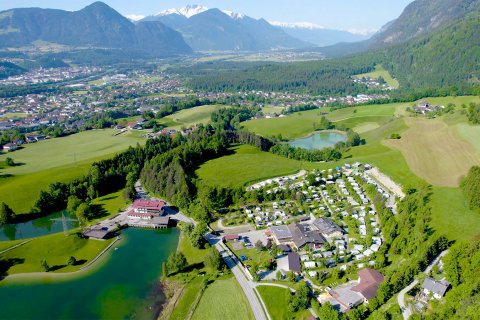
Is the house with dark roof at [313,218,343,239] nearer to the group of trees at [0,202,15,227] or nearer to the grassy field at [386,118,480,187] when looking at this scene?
the grassy field at [386,118,480,187]

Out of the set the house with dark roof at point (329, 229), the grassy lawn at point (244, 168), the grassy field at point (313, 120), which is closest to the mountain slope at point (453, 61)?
the grassy field at point (313, 120)

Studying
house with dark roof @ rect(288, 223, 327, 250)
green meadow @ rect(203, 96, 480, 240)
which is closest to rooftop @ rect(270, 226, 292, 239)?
house with dark roof @ rect(288, 223, 327, 250)

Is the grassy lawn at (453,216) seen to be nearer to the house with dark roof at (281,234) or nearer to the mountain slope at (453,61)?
the house with dark roof at (281,234)

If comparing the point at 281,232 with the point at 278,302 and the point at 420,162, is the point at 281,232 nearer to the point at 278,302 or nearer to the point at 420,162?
the point at 278,302

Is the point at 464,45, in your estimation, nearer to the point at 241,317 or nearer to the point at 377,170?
the point at 377,170

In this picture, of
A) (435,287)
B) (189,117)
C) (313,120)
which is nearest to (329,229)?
(435,287)
